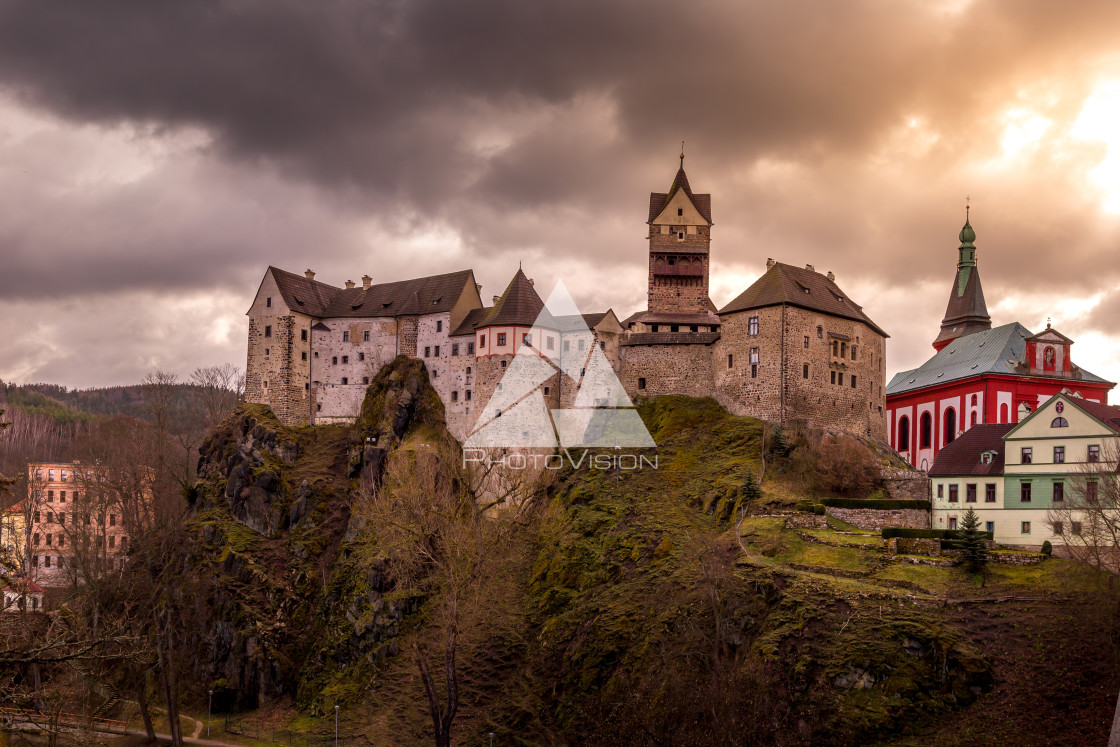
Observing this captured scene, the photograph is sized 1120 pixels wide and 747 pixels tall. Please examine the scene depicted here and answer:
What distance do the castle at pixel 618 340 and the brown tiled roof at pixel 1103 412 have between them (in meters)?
16.8

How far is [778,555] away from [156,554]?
38285 millimetres

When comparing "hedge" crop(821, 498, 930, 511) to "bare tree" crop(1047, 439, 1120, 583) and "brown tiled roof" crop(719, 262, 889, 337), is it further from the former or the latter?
"brown tiled roof" crop(719, 262, 889, 337)

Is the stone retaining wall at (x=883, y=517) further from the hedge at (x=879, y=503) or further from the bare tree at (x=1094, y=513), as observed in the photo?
the bare tree at (x=1094, y=513)

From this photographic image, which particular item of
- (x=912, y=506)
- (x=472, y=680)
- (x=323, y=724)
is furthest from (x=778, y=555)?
(x=323, y=724)

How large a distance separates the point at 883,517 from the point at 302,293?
50.4m

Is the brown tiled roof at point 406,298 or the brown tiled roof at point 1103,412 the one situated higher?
the brown tiled roof at point 406,298

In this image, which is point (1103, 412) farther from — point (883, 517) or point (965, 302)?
point (965, 302)

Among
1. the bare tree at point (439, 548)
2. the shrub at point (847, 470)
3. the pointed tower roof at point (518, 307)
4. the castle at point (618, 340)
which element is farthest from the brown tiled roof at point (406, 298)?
the shrub at point (847, 470)

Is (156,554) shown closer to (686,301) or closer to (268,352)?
(268,352)

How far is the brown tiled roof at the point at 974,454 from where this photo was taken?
4312 cm

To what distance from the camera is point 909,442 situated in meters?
74.0

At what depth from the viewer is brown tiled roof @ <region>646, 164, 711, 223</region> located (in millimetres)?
70500

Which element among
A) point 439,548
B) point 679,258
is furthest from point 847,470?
point 679,258

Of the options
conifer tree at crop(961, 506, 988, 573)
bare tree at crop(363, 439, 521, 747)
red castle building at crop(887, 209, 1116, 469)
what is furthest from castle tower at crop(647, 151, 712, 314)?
conifer tree at crop(961, 506, 988, 573)
